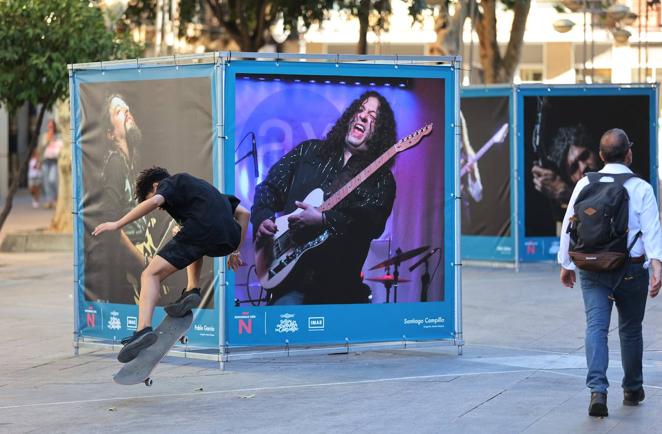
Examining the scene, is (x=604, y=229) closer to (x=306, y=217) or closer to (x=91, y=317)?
(x=306, y=217)

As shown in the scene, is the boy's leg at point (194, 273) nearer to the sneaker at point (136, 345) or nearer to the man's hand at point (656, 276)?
the sneaker at point (136, 345)

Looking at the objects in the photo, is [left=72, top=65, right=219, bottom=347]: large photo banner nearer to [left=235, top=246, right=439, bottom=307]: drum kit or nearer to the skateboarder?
the skateboarder

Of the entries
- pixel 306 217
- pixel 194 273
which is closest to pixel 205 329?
pixel 194 273

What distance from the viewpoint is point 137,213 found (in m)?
8.60

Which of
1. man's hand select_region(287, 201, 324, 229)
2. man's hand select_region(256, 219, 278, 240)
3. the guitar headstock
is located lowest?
man's hand select_region(256, 219, 278, 240)

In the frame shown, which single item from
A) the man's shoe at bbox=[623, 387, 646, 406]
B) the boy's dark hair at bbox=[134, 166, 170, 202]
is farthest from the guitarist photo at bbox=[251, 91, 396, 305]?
the man's shoe at bbox=[623, 387, 646, 406]

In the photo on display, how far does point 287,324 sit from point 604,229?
9.31 feet

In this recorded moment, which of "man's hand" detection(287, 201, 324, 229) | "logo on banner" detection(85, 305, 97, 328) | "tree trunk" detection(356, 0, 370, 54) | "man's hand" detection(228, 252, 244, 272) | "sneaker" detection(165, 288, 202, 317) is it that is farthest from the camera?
"tree trunk" detection(356, 0, 370, 54)

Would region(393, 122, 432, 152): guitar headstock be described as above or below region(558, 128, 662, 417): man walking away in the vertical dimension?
above

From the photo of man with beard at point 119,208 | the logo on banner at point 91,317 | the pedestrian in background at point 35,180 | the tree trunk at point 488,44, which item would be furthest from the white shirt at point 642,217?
the pedestrian in background at point 35,180

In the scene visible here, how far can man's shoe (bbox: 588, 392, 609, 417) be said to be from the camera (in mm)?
7922

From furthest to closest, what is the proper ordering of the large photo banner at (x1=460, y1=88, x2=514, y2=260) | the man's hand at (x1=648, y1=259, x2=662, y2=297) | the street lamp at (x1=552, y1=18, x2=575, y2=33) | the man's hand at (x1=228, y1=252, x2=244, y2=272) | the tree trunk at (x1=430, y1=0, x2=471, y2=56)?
the street lamp at (x1=552, y1=18, x2=575, y2=33) → the tree trunk at (x1=430, y1=0, x2=471, y2=56) → the large photo banner at (x1=460, y1=88, x2=514, y2=260) → the man's hand at (x1=228, y1=252, x2=244, y2=272) → the man's hand at (x1=648, y1=259, x2=662, y2=297)

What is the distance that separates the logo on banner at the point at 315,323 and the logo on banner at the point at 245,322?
1.41 feet

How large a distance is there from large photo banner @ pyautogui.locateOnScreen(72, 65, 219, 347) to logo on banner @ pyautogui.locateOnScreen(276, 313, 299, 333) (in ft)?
1.52
